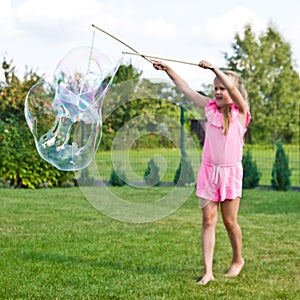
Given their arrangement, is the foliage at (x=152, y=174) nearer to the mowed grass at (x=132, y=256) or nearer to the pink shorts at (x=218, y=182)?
the mowed grass at (x=132, y=256)

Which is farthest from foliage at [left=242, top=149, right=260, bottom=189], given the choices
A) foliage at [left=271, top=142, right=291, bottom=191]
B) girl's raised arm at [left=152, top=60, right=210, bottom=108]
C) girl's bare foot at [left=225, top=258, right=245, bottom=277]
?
girl's raised arm at [left=152, top=60, right=210, bottom=108]

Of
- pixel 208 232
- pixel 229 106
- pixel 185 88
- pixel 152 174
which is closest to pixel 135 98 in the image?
pixel 185 88

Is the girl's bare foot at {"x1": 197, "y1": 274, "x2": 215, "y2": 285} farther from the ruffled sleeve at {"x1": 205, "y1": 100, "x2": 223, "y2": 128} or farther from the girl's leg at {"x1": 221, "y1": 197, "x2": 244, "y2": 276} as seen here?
the ruffled sleeve at {"x1": 205, "y1": 100, "x2": 223, "y2": 128}

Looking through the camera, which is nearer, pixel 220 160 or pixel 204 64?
pixel 204 64

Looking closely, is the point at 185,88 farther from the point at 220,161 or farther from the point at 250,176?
the point at 250,176

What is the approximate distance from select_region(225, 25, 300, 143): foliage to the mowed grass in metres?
16.3

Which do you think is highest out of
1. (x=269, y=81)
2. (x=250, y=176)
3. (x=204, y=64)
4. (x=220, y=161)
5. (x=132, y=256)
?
(x=269, y=81)

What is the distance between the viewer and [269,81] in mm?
25969

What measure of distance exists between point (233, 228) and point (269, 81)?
2163 cm

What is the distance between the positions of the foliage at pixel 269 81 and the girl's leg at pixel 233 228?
66.0 feet

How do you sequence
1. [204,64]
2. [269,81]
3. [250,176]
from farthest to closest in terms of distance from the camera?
[269,81] → [250,176] → [204,64]

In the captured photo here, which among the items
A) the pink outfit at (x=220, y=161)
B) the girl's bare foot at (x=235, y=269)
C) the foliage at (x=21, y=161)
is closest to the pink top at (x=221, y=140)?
the pink outfit at (x=220, y=161)

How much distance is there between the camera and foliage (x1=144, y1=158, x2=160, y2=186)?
5473mm

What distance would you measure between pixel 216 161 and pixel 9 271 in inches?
68.7
